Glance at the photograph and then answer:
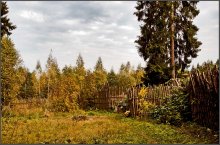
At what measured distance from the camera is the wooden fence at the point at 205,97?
503 inches

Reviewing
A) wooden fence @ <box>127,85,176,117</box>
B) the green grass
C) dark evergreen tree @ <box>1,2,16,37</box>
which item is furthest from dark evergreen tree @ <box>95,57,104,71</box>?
the green grass

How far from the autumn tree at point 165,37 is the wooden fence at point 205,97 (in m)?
14.5

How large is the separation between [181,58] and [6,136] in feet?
73.5

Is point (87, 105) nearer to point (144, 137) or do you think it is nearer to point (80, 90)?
point (80, 90)

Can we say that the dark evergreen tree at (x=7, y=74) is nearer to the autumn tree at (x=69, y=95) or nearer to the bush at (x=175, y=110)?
the autumn tree at (x=69, y=95)

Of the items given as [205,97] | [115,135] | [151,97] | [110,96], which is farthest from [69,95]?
[115,135]

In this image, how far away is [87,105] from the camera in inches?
1276

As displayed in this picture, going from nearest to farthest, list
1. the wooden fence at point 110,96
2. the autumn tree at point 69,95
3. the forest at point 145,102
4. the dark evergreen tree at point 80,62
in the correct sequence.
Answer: the forest at point 145,102 → the autumn tree at point 69,95 → the wooden fence at point 110,96 → the dark evergreen tree at point 80,62

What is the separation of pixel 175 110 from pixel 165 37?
584 inches

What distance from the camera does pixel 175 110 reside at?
16766 millimetres

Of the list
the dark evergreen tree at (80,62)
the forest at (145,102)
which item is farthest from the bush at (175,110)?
the dark evergreen tree at (80,62)

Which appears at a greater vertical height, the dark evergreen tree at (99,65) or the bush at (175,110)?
the dark evergreen tree at (99,65)

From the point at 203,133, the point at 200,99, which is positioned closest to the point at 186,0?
the point at 200,99

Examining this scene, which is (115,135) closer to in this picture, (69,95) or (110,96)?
(69,95)
